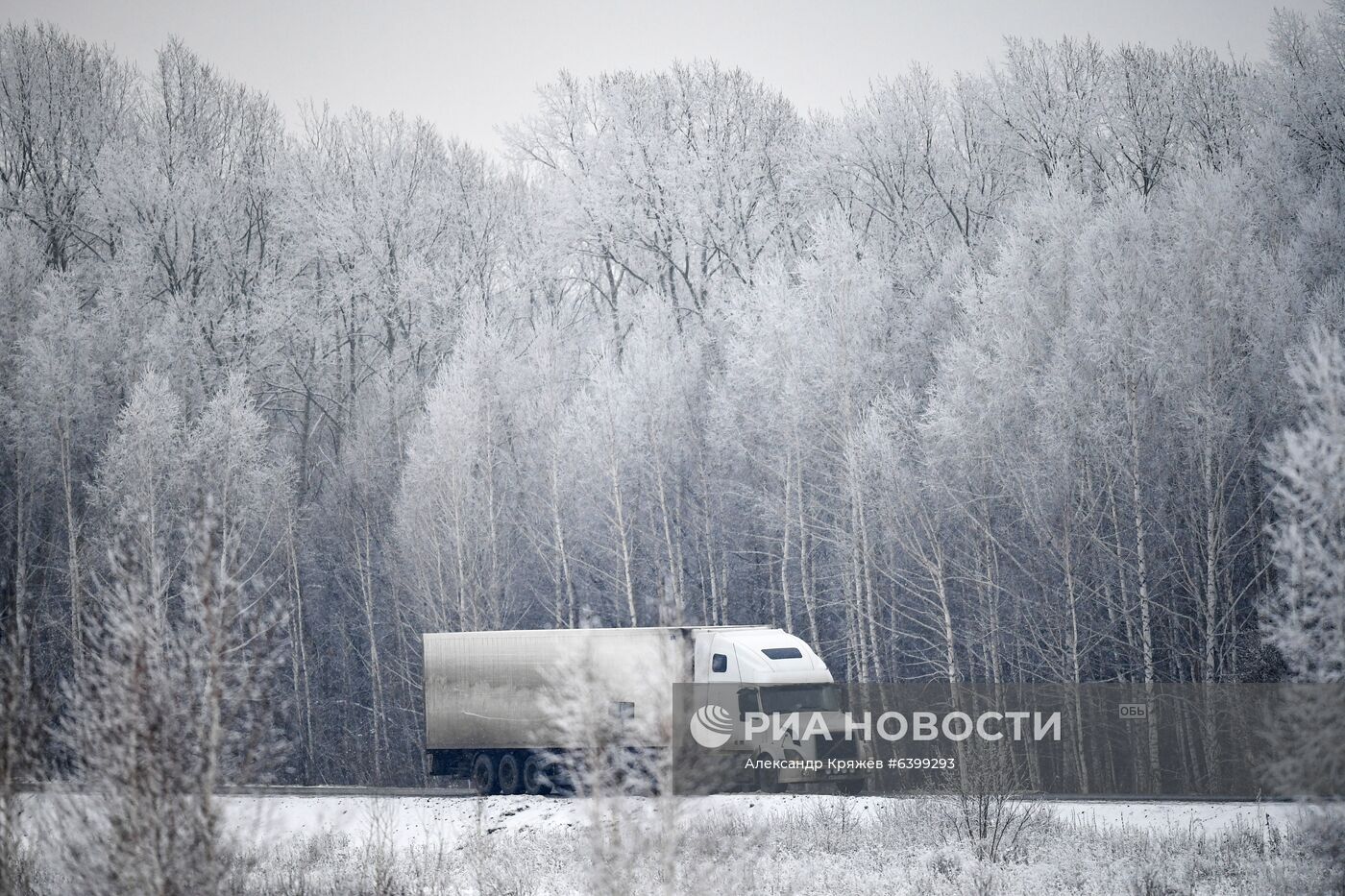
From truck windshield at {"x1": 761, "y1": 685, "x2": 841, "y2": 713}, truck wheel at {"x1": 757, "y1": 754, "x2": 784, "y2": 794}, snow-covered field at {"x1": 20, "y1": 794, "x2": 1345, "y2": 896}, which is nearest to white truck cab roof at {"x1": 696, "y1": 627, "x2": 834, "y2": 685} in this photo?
truck windshield at {"x1": 761, "y1": 685, "x2": 841, "y2": 713}

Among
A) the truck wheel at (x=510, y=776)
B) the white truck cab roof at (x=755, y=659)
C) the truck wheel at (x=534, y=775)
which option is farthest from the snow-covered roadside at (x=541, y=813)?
the white truck cab roof at (x=755, y=659)

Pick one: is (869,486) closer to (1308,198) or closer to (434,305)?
(1308,198)

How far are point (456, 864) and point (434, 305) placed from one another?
3128 cm

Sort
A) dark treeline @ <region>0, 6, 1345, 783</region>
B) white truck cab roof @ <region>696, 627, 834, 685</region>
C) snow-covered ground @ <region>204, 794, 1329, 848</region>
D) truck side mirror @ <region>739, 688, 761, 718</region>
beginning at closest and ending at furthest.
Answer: snow-covered ground @ <region>204, 794, 1329, 848</region> < truck side mirror @ <region>739, 688, 761, 718</region> < white truck cab roof @ <region>696, 627, 834, 685</region> < dark treeline @ <region>0, 6, 1345, 783</region>

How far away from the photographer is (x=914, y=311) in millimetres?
39094

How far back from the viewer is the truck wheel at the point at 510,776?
2419cm

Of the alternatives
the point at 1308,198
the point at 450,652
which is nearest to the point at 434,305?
the point at 450,652

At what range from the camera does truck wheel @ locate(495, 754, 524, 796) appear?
24.2 meters

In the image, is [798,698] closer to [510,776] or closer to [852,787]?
[852,787]

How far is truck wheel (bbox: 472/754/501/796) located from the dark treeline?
23.6 ft

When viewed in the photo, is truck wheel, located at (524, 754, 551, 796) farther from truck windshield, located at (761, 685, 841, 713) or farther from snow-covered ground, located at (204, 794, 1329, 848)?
truck windshield, located at (761, 685, 841, 713)

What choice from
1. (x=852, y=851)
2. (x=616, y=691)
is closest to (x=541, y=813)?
(x=616, y=691)

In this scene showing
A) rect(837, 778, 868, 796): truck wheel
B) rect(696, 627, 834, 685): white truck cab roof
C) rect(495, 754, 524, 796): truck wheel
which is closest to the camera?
rect(696, 627, 834, 685): white truck cab roof

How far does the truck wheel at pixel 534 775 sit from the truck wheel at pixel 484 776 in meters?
1.00
